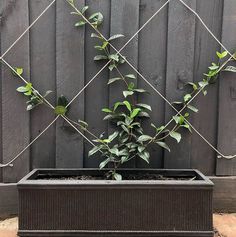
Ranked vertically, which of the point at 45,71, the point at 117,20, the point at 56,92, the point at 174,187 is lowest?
the point at 174,187

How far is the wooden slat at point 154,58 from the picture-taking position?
1746 millimetres

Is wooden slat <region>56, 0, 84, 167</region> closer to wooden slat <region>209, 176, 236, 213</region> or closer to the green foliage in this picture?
the green foliage

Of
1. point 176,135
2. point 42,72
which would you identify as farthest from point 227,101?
point 42,72

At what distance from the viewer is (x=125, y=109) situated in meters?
1.77

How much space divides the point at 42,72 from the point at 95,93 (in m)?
0.29

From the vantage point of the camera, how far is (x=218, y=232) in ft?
5.29

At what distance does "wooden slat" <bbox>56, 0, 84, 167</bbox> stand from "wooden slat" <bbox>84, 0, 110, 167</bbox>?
32 mm

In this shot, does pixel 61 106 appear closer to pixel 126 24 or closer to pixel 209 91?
pixel 126 24

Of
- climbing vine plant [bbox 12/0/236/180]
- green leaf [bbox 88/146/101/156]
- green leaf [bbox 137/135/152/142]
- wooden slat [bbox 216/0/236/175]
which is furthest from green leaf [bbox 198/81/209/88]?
green leaf [bbox 88/146/101/156]

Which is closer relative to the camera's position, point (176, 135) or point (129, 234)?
point (129, 234)

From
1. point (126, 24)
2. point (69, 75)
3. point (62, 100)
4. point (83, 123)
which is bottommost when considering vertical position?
point (83, 123)

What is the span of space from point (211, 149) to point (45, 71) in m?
0.95

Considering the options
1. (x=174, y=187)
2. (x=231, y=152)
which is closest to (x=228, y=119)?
(x=231, y=152)

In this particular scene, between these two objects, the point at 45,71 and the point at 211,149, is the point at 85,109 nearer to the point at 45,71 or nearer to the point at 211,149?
the point at 45,71
